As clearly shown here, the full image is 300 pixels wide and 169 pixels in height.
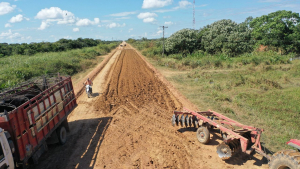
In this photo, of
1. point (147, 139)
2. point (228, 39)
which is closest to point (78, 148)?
point (147, 139)

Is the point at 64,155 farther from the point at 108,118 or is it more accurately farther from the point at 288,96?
the point at 288,96

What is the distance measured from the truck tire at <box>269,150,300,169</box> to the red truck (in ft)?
23.5

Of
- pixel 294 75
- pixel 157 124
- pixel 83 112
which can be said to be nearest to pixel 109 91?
pixel 83 112

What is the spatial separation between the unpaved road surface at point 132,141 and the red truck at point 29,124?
89cm

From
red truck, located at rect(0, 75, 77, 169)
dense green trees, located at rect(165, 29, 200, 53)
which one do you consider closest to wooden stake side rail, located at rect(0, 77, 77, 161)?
red truck, located at rect(0, 75, 77, 169)

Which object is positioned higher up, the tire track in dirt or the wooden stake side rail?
the wooden stake side rail

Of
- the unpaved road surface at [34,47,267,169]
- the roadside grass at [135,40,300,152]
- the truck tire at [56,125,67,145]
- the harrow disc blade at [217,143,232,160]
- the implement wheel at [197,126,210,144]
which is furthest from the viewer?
the roadside grass at [135,40,300,152]

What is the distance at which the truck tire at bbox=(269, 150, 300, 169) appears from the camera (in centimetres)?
515

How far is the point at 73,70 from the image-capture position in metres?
24.8

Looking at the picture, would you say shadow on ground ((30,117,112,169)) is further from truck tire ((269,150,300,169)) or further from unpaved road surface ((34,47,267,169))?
truck tire ((269,150,300,169))

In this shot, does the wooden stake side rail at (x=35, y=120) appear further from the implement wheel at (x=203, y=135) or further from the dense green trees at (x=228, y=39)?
the dense green trees at (x=228, y=39)

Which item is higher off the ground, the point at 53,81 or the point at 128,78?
the point at 53,81

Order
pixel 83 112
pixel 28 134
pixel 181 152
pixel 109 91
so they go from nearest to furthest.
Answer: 1. pixel 28 134
2. pixel 181 152
3. pixel 83 112
4. pixel 109 91

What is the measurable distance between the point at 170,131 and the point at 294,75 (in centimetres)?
1701
